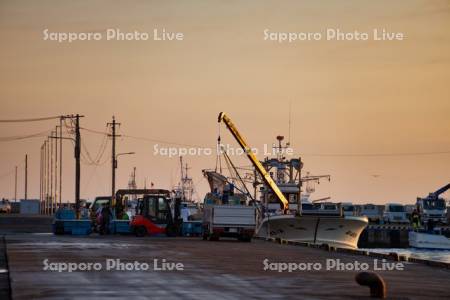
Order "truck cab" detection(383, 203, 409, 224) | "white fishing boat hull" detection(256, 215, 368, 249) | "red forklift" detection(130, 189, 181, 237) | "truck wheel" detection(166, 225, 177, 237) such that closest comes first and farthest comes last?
1. "red forklift" detection(130, 189, 181, 237)
2. "truck wheel" detection(166, 225, 177, 237)
3. "white fishing boat hull" detection(256, 215, 368, 249)
4. "truck cab" detection(383, 203, 409, 224)

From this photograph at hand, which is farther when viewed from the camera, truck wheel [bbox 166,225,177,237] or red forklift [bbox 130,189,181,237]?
truck wheel [bbox 166,225,177,237]

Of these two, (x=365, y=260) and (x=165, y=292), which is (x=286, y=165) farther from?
(x=165, y=292)

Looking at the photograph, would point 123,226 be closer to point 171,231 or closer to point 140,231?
point 140,231

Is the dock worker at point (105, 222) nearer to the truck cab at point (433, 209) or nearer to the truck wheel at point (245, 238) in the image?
the truck wheel at point (245, 238)

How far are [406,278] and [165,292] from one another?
27.5ft

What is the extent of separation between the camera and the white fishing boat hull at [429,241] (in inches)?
3524

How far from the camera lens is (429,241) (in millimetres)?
89938

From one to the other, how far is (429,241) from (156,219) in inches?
1298

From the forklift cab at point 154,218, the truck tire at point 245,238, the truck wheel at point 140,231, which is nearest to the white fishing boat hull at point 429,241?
the forklift cab at point 154,218

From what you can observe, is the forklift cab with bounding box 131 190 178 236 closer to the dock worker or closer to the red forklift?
the red forklift

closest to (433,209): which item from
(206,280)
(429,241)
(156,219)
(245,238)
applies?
(429,241)

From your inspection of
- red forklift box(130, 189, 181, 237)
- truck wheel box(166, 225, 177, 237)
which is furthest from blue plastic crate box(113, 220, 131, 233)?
truck wheel box(166, 225, 177, 237)

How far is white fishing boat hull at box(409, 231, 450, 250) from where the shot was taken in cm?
8950

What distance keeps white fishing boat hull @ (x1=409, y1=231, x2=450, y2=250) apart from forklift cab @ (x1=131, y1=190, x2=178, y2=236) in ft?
103
